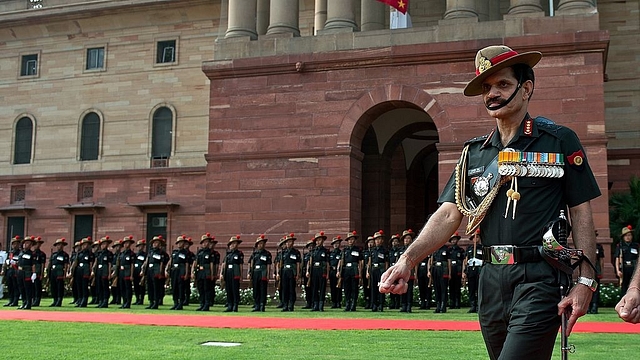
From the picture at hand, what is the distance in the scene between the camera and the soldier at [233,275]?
19.4 metres

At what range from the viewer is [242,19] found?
24.4m

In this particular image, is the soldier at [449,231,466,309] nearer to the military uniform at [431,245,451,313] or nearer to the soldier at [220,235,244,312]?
the military uniform at [431,245,451,313]

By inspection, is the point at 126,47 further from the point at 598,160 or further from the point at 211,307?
the point at 598,160

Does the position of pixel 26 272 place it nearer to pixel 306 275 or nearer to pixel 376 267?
pixel 306 275

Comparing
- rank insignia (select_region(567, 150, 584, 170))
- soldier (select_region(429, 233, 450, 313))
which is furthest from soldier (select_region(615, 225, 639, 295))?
rank insignia (select_region(567, 150, 584, 170))

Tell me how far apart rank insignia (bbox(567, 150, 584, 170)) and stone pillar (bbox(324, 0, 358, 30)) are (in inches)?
753

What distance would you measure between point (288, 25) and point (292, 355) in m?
16.0

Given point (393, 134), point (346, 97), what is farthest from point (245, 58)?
point (393, 134)

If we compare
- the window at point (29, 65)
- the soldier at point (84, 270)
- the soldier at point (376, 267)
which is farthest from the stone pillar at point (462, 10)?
the window at point (29, 65)

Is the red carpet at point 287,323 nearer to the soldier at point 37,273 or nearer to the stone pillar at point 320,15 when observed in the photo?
the soldier at point 37,273

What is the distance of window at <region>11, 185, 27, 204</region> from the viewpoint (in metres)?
35.5

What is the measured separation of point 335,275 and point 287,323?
528 cm

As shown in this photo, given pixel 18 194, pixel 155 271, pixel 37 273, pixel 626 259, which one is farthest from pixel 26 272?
pixel 18 194

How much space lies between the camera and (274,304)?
2203cm
